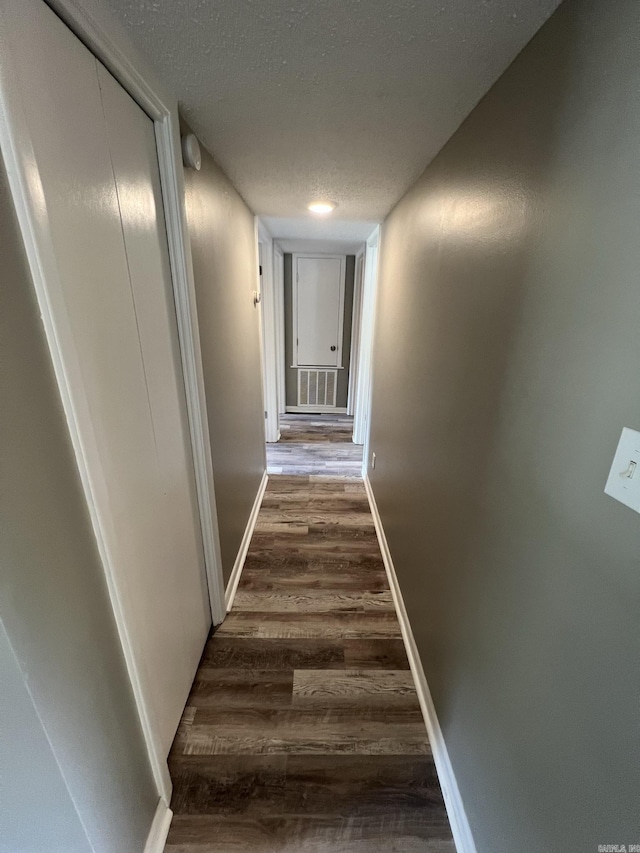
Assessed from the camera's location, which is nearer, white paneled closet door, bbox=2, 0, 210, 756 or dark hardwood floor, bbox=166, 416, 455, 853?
white paneled closet door, bbox=2, 0, 210, 756

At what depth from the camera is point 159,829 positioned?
0.98 m

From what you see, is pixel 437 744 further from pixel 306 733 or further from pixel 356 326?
pixel 356 326

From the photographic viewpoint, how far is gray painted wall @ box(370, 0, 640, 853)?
0.52 metres

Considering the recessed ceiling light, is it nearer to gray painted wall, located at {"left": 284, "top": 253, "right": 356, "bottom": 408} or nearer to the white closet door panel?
the white closet door panel

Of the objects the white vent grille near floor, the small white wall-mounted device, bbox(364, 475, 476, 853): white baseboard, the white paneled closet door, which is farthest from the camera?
the white vent grille near floor

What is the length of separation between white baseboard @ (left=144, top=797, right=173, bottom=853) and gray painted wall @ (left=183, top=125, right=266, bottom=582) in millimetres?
851

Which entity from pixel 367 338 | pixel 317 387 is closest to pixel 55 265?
pixel 367 338

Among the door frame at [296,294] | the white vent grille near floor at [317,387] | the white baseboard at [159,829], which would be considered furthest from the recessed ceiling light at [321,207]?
the white baseboard at [159,829]

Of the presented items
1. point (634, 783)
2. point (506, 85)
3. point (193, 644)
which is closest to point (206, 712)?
point (193, 644)

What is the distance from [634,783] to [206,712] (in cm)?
138

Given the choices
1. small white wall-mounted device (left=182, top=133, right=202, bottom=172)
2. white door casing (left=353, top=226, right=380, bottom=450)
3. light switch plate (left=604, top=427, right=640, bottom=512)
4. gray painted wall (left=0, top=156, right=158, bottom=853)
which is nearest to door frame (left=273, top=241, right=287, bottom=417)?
white door casing (left=353, top=226, right=380, bottom=450)

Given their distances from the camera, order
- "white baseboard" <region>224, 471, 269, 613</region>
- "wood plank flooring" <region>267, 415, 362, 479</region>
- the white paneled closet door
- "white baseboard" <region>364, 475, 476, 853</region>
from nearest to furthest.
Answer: the white paneled closet door < "white baseboard" <region>364, 475, 476, 853</region> < "white baseboard" <region>224, 471, 269, 613</region> < "wood plank flooring" <region>267, 415, 362, 479</region>

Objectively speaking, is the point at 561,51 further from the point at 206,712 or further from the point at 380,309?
the point at 206,712

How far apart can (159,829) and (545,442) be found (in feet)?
4.99
